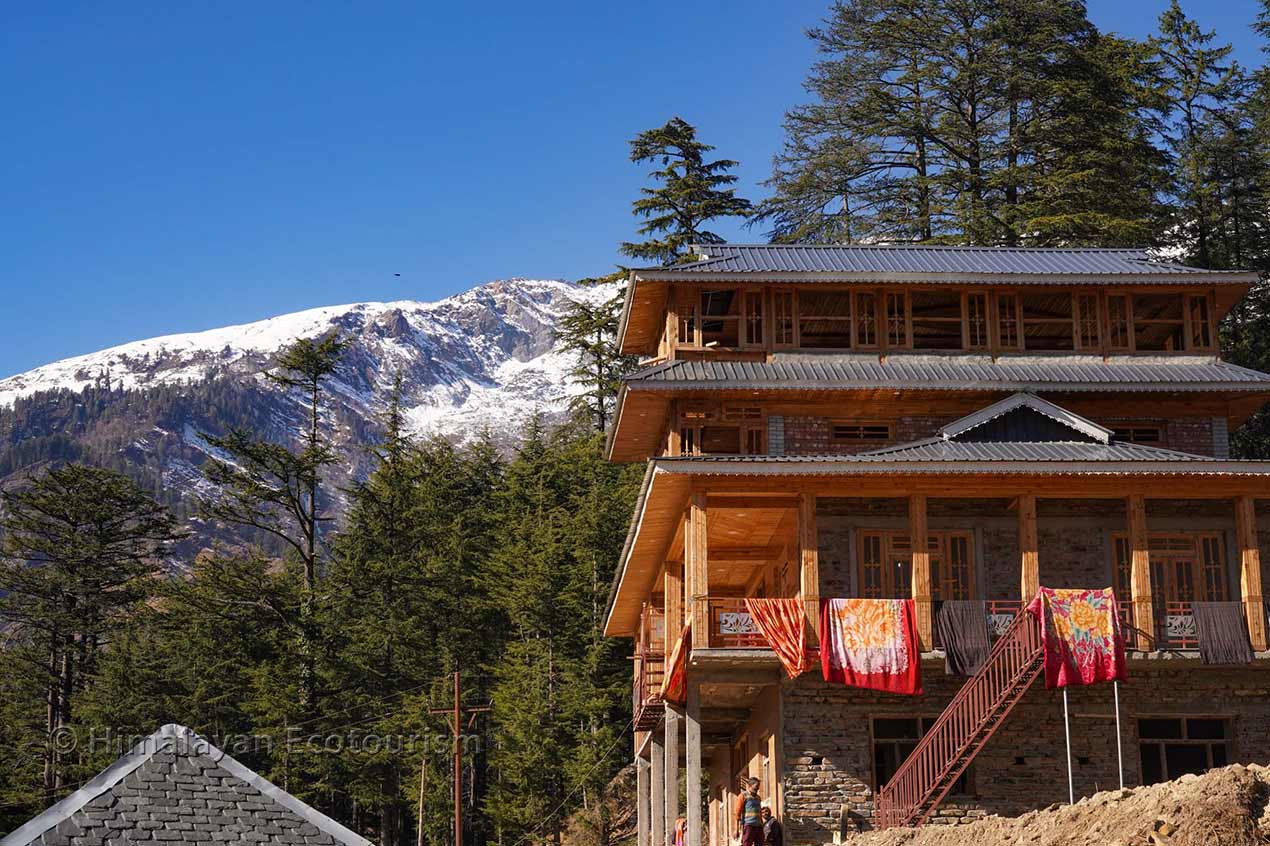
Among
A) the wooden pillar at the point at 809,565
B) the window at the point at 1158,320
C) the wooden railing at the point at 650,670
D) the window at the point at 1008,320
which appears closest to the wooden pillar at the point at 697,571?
the wooden pillar at the point at 809,565

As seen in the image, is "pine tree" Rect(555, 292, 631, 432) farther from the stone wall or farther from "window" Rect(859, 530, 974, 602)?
the stone wall

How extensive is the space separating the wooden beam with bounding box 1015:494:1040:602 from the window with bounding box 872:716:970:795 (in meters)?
2.93

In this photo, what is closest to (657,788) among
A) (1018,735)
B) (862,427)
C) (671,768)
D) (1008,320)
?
(671,768)

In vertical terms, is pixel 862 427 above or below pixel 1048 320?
below

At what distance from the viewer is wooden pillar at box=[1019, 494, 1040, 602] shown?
31172 mm

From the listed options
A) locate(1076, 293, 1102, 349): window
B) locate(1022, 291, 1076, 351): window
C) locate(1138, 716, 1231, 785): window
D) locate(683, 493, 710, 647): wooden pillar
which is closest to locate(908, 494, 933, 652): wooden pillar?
locate(683, 493, 710, 647): wooden pillar

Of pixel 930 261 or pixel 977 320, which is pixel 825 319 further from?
pixel 977 320

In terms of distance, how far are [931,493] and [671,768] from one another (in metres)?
7.90

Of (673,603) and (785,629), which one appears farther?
(673,603)

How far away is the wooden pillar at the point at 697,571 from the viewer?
30703 millimetres

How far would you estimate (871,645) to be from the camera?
3038 centimetres

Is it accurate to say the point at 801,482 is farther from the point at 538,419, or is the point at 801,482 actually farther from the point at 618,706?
the point at 538,419

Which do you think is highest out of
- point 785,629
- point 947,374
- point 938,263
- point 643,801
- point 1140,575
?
point 938,263

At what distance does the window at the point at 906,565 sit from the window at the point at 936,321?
6151 millimetres
